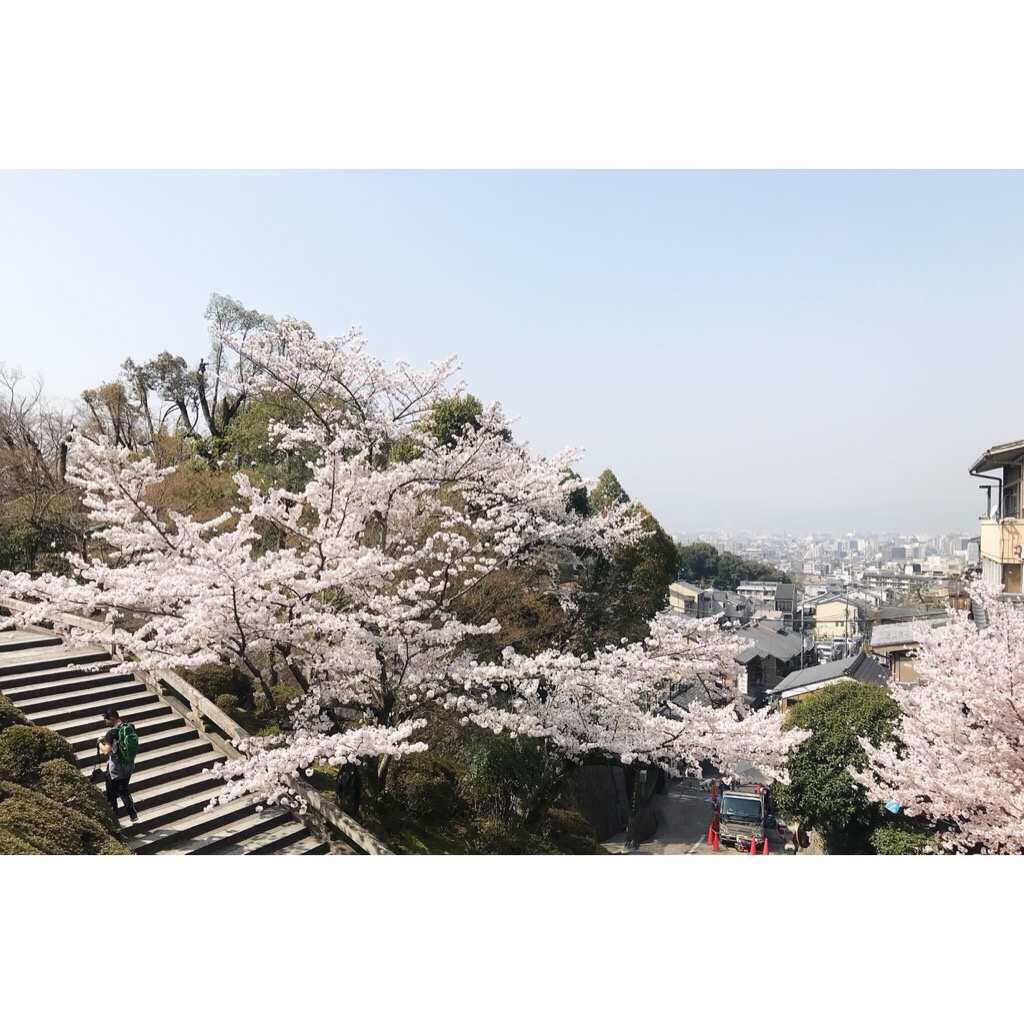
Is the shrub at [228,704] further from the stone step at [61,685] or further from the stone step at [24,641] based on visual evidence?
the stone step at [24,641]

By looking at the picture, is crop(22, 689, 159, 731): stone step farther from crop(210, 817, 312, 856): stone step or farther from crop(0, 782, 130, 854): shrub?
crop(210, 817, 312, 856): stone step

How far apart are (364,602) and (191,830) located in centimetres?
231

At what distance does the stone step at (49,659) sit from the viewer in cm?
753

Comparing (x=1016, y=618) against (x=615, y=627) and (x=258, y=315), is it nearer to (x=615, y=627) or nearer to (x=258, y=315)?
(x=615, y=627)

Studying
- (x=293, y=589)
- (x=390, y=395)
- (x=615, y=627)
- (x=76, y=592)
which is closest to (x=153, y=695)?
(x=76, y=592)

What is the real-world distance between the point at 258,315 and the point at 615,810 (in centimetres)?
1346

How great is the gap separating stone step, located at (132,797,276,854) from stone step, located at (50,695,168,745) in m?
1.51

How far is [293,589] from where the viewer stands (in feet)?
20.1

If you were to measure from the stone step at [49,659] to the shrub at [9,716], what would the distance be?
1.38 metres

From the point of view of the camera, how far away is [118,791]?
5.86 metres

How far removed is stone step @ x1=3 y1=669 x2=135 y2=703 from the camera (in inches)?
282

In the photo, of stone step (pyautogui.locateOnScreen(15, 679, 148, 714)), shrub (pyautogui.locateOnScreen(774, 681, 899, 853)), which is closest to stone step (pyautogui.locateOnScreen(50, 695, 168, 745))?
stone step (pyautogui.locateOnScreen(15, 679, 148, 714))

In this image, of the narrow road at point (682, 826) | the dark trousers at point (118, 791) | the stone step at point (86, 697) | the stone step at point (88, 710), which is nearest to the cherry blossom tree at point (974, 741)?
the narrow road at point (682, 826)
